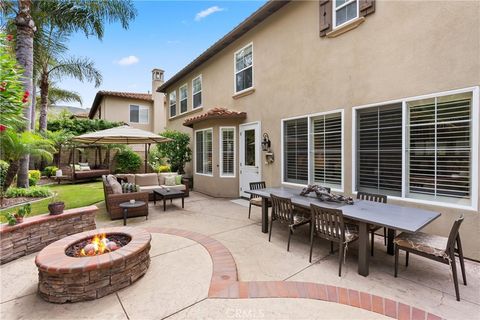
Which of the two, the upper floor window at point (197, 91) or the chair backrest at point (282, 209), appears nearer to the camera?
the chair backrest at point (282, 209)

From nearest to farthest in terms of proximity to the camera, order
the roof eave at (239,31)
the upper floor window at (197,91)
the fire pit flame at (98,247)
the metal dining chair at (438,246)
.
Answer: the metal dining chair at (438,246)
the fire pit flame at (98,247)
the roof eave at (239,31)
the upper floor window at (197,91)

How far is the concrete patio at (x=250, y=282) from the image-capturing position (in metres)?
2.71

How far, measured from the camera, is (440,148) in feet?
14.6

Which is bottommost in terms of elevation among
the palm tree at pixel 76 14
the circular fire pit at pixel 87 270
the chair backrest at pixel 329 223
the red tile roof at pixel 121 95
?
the circular fire pit at pixel 87 270

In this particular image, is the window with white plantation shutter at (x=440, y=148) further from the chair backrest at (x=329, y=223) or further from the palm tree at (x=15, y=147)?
the palm tree at (x=15, y=147)

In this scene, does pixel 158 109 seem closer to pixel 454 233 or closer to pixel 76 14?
pixel 76 14

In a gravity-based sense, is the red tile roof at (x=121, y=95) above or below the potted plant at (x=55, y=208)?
above

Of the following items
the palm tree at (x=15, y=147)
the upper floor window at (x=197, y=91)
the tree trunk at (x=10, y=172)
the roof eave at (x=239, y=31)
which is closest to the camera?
the palm tree at (x=15, y=147)

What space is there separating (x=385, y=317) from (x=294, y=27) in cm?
771

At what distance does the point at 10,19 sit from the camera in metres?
9.27

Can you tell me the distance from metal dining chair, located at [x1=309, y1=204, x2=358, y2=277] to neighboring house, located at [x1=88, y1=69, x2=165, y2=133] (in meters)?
19.1

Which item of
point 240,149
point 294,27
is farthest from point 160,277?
point 294,27

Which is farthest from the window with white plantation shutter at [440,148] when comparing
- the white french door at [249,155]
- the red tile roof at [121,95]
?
the red tile roof at [121,95]

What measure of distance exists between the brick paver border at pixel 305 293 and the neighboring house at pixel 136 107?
1920cm
